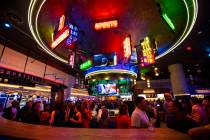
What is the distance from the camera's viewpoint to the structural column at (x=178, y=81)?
13.3 metres

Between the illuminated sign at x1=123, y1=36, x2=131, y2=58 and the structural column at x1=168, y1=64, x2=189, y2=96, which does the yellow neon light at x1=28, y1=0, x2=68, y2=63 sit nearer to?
the illuminated sign at x1=123, y1=36, x2=131, y2=58

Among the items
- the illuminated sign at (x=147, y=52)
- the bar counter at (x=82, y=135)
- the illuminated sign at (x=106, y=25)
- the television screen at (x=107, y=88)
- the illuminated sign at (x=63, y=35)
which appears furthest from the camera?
the television screen at (x=107, y=88)

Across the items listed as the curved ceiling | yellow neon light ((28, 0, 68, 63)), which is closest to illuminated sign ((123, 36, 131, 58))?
the curved ceiling

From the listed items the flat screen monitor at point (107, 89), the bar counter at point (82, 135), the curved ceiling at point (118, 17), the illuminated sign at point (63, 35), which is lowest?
the bar counter at point (82, 135)

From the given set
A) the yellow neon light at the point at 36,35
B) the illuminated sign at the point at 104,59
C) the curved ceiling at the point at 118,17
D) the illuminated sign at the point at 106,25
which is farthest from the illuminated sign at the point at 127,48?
the yellow neon light at the point at 36,35

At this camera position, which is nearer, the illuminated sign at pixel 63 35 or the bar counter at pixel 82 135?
the bar counter at pixel 82 135

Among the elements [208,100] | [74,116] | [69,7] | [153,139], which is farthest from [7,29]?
[208,100]

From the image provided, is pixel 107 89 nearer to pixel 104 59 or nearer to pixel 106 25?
pixel 104 59

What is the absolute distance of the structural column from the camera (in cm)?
1328

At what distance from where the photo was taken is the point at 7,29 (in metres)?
7.60

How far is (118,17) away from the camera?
780cm

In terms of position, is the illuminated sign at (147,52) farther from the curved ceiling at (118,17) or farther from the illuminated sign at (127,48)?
the illuminated sign at (127,48)

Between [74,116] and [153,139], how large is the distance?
3.49 metres

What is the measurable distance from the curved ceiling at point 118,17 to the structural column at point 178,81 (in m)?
4.50
